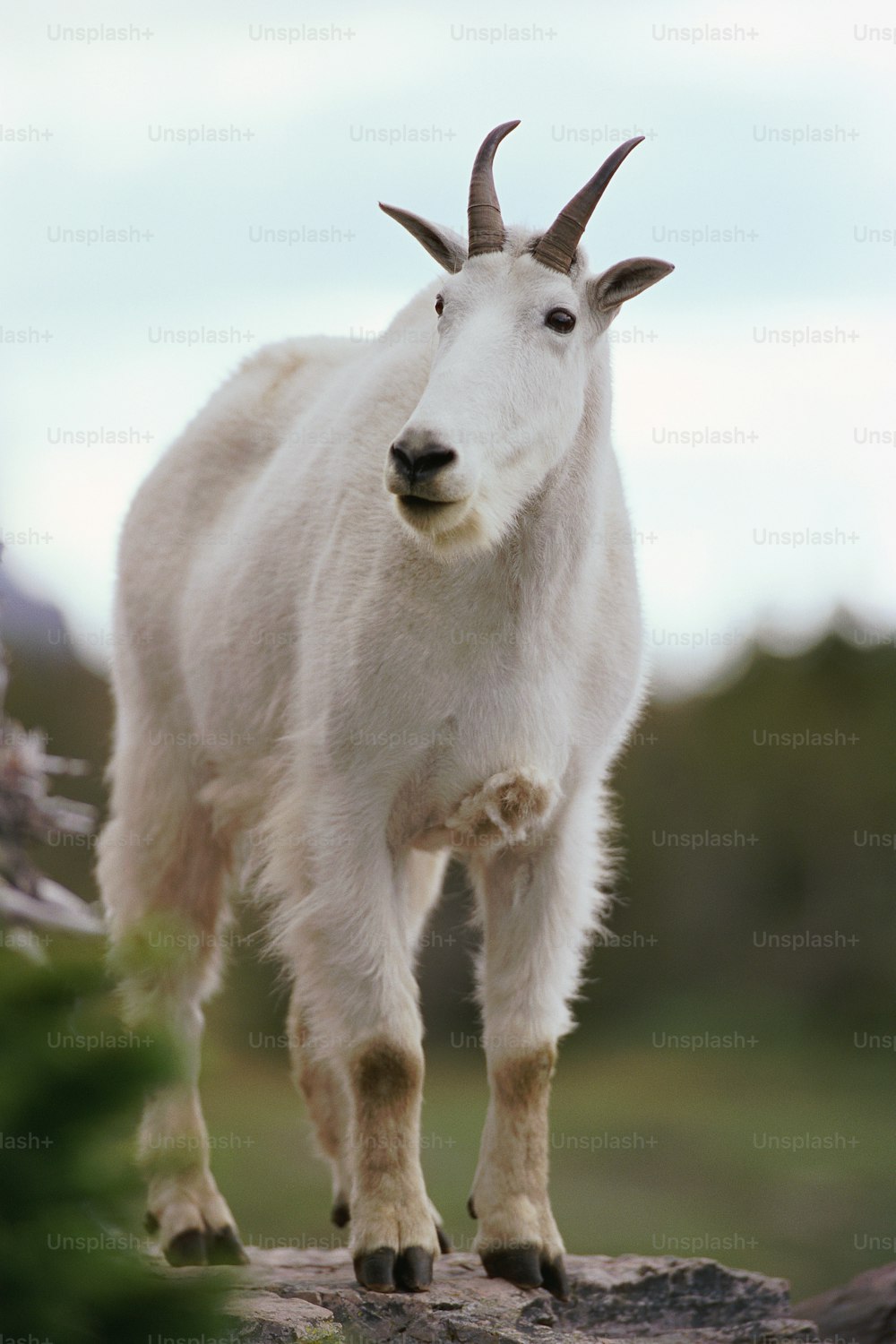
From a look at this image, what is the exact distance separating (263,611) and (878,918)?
649 inches

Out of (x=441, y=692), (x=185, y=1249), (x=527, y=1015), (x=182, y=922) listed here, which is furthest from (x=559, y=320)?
(x=185, y=1249)

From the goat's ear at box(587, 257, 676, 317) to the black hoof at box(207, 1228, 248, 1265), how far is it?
3030 millimetres

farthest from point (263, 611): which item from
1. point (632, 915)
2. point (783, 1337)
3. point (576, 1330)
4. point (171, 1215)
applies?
point (632, 915)

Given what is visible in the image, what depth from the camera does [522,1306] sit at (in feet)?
13.6

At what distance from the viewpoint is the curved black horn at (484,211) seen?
165 inches

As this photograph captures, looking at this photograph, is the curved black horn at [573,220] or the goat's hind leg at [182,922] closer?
the curved black horn at [573,220]

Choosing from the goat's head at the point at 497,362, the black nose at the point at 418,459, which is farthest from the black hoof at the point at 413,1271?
the black nose at the point at 418,459

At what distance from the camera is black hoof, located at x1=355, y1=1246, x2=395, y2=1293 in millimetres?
4070

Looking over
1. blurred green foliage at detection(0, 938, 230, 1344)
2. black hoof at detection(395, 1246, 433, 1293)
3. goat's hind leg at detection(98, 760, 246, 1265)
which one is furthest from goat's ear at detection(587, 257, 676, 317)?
blurred green foliage at detection(0, 938, 230, 1344)

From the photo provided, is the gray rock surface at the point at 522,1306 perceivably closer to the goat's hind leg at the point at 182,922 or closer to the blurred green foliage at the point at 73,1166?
the goat's hind leg at the point at 182,922

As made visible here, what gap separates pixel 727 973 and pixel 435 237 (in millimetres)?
17983

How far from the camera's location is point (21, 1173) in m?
1.32

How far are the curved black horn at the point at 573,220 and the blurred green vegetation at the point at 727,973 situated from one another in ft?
44.5

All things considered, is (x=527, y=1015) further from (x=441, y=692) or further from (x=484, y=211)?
(x=484, y=211)
